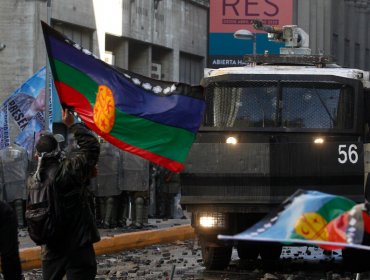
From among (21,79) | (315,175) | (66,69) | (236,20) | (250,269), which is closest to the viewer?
(66,69)

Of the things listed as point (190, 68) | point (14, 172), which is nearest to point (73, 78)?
point (14, 172)

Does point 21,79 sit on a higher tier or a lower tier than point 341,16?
lower

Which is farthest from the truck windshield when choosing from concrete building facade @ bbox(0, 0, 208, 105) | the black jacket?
concrete building facade @ bbox(0, 0, 208, 105)

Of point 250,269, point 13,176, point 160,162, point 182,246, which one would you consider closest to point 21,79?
point 13,176

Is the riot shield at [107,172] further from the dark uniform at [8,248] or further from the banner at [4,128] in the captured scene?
the dark uniform at [8,248]

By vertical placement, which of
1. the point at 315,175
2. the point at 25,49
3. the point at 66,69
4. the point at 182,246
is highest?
the point at 25,49

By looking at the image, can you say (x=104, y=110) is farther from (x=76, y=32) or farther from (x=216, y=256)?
(x=76, y=32)

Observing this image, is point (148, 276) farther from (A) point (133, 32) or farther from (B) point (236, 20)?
(B) point (236, 20)

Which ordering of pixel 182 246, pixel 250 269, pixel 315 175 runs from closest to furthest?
1. pixel 315 175
2. pixel 250 269
3. pixel 182 246

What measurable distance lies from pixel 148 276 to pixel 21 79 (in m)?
19.0

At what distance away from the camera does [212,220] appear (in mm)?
15125

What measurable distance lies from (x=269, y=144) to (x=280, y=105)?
2.15ft

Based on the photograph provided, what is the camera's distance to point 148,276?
1530 centimetres

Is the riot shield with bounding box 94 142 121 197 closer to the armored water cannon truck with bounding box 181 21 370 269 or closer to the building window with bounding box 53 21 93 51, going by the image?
the armored water cannon truck with bounding box 181 21 370 269
